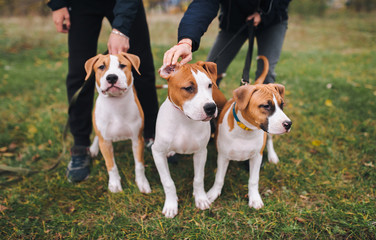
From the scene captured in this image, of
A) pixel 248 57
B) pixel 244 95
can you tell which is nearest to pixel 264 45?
pixel 248 57

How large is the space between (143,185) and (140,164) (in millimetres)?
230

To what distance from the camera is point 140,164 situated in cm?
268

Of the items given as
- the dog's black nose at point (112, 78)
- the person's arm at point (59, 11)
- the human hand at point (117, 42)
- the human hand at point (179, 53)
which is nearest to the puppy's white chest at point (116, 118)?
the dog's black nose at point (112, 78)

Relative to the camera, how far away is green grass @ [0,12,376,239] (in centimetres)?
226

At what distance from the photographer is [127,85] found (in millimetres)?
2295

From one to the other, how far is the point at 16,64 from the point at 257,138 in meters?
7.39

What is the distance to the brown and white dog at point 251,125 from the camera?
76.6 inches

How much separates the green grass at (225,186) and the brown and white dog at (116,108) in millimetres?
233

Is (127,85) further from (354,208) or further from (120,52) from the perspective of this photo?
(354,208)

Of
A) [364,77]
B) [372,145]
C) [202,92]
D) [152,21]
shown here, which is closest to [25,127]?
[202,92]

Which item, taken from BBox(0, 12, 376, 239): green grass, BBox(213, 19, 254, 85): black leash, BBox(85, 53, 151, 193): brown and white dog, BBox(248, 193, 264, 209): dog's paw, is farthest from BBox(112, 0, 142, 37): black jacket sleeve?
BBox(248, 193, 264, 209): dog's paw

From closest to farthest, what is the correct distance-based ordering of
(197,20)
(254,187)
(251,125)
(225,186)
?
(251,125) → (197,20) → (254,187) → (225,186)

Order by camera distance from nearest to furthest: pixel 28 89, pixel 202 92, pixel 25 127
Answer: pixel 202 92 < pixel 25 127 < pixel 28 89

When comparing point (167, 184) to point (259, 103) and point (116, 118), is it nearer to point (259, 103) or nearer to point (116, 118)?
point (116, 118)
